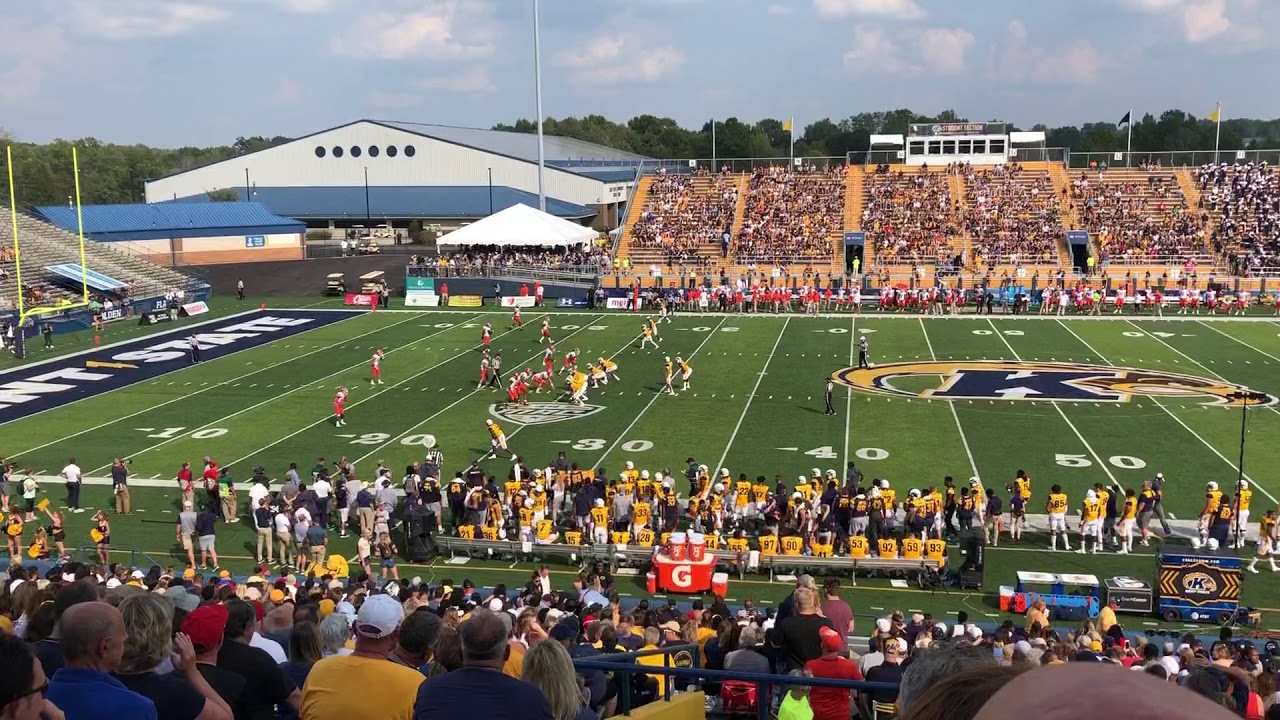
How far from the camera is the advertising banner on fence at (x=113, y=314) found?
41062mm

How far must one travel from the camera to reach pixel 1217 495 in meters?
17.4

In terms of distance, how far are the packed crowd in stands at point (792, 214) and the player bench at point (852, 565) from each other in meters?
35.2

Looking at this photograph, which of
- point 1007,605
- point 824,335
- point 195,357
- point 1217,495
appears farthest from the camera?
point 824,335

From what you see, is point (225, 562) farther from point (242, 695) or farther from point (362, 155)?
point (362, 155)

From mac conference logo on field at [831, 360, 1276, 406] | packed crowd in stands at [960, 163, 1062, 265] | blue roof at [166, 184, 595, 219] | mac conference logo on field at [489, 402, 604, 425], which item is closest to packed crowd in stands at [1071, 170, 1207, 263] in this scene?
packed crowd in stands at [960, 163, 1062, 265]

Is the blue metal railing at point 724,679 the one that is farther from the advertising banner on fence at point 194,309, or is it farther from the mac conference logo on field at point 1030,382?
the advertising banner on fence at point 194,309

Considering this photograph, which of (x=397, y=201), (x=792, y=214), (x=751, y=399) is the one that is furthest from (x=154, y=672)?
(x=397, y=201)

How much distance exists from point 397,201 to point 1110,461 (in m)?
65.0

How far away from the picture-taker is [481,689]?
4207 millimetres

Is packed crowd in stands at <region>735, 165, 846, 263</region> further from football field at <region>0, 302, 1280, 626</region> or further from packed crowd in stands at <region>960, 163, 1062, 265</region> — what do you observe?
football field at <region>0, 302, 1280, 626</region>

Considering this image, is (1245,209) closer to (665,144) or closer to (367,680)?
(367,680)

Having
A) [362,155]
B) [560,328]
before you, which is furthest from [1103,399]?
[362,155]

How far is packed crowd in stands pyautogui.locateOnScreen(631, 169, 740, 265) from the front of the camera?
2096 inches

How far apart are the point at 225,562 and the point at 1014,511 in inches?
490
